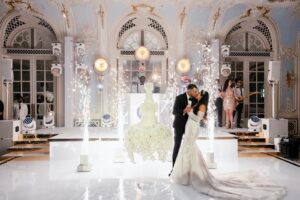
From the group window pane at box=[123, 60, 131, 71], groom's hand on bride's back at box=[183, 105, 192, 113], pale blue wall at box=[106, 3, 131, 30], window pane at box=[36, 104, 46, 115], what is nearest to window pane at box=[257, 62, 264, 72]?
window pane at box=[123, 60, 131, 71]

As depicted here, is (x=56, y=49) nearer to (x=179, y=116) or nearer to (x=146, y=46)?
(x=146, y=46)

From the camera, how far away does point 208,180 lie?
5.36m

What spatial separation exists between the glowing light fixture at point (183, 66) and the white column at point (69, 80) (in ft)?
12.2

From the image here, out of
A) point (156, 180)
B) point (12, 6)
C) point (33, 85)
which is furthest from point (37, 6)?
point (156, 180)

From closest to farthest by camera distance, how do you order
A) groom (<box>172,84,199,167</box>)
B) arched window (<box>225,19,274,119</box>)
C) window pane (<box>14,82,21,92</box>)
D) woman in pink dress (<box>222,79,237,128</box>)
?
1. groom (<box>172,84,199,167</box>)
2. woman in pink dress (<box>222,79,237,128</box>)
3. window pane (<box>14,82,21,92</box>)
4. arched window (<box>225,19,274,119</box>)

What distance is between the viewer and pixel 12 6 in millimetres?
11383

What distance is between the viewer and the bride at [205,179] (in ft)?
16.4

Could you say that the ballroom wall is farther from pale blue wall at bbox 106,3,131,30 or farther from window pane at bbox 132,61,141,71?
window pane at bbox 132,61,141,71

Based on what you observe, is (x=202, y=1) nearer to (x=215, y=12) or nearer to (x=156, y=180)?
(x=215, y=12)

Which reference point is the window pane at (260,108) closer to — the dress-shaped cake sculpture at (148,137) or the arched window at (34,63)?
the dress-shaped cake sculpture at (148,137)

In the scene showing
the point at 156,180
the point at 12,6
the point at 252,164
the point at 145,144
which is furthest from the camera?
the point at 12,6

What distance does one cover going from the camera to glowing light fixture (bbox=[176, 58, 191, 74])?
12.2 m

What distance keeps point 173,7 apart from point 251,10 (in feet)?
8.75

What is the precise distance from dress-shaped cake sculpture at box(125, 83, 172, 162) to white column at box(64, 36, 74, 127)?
5723 millimetres
